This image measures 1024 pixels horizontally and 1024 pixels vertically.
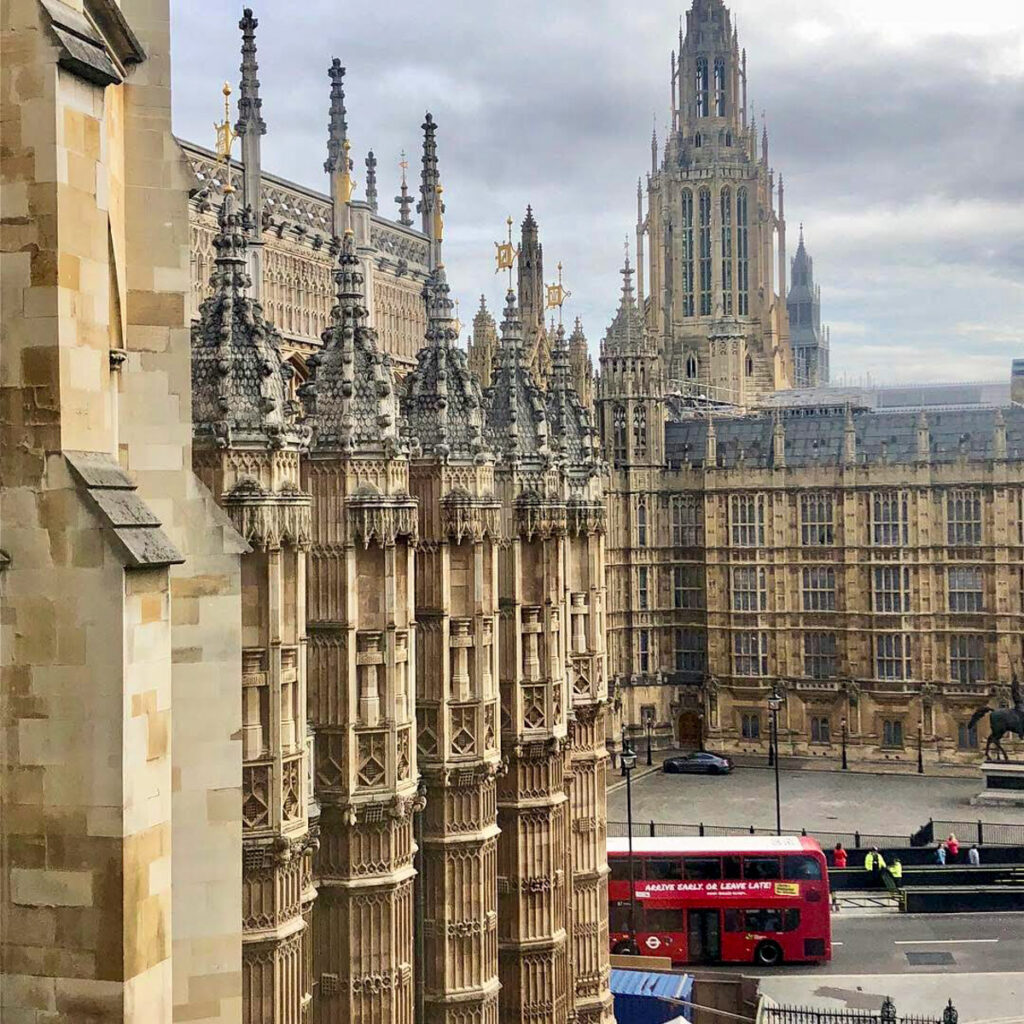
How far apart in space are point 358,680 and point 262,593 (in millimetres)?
3434

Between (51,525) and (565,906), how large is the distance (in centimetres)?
2112

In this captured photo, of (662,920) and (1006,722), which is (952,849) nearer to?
(662,920)

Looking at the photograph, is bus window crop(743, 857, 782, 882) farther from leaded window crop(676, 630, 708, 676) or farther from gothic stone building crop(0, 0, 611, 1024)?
leaded window crop(676, 630, 708, 676)

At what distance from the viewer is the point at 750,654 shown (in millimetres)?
75250

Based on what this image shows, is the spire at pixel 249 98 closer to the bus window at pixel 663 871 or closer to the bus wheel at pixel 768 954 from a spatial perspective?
the bus window at pixel 663 871

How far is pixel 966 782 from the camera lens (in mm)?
67312

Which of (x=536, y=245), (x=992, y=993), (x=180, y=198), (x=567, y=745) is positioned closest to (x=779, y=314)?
(x=536, y=245)

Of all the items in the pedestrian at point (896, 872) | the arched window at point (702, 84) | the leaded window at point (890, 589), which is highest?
the arched window at point (702, 84)

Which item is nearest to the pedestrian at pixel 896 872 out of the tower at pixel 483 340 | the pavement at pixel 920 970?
the pavement at pixel 920 970

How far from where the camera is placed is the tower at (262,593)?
16.9m

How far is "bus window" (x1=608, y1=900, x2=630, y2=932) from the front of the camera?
130 feet

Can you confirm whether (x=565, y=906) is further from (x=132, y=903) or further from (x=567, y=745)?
(x=132, y=903)

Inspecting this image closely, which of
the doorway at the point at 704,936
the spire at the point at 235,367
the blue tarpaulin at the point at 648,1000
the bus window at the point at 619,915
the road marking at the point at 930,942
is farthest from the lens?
the road marking at the point at 930,942

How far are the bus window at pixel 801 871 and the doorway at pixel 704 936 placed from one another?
2.07 meters
